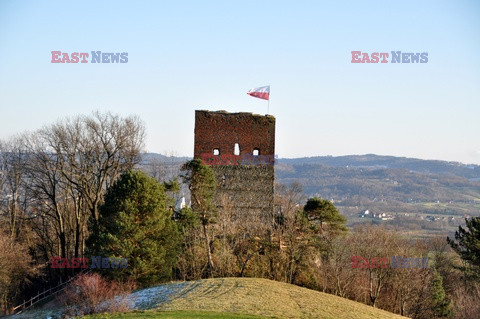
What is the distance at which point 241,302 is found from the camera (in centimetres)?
2755

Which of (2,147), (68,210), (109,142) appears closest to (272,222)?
(109,142)

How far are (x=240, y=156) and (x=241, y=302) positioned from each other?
1414 centimetres

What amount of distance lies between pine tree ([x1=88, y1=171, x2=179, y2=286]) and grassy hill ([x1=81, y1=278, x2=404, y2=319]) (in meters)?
1.79

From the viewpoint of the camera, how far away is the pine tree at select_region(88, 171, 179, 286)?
32219 millimetres

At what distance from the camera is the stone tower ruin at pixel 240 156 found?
130ft

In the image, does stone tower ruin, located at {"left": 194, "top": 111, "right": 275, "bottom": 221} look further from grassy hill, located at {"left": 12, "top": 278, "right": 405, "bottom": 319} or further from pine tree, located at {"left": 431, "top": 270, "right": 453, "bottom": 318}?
pine tree, located at {"left": 431, "top": 270, "right": 453, "bottom": 318}

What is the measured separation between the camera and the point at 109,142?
43.2m

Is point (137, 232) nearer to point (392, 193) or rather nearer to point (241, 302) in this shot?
point (241, 302)

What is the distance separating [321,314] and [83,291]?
11572 mm

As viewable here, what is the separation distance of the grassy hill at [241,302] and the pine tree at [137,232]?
70.5 inches

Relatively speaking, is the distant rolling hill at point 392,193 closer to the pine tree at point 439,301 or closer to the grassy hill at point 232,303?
the pine tree at point 439,301

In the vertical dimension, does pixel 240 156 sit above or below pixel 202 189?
above

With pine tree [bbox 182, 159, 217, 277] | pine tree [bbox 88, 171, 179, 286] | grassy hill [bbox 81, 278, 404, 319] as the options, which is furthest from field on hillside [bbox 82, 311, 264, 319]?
pine tree [bbox 182, 159, 217, 277]

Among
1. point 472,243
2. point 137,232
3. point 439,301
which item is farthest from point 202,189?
point 472,243
